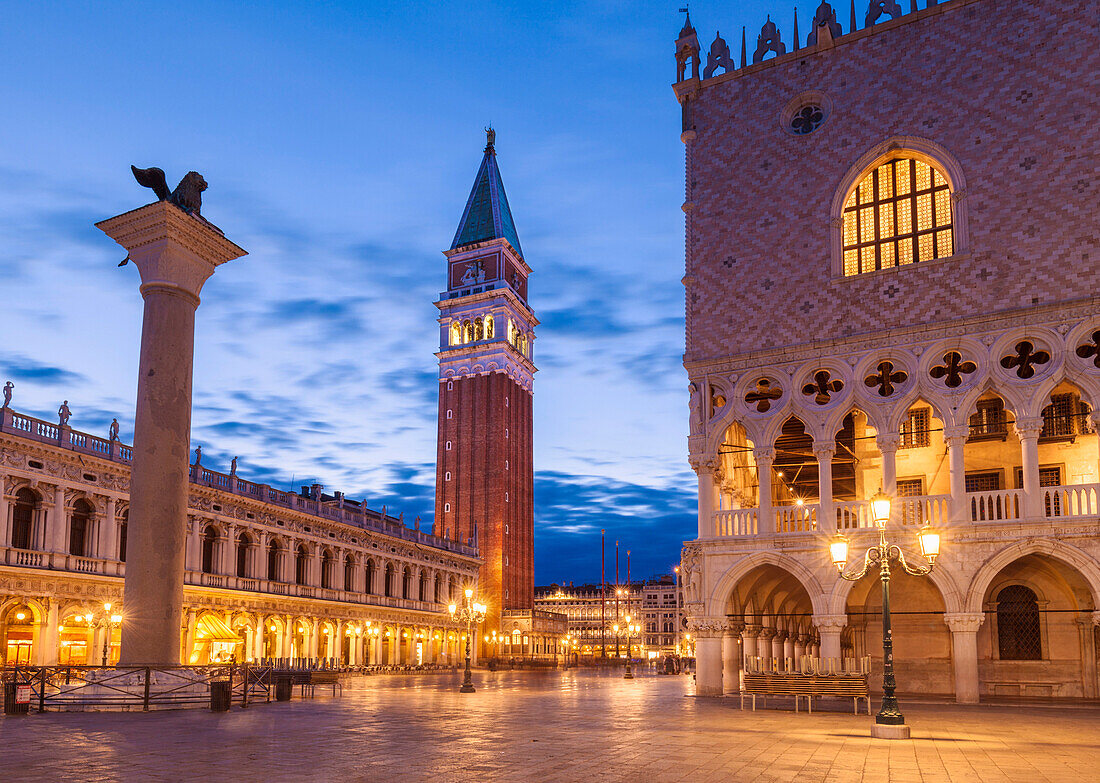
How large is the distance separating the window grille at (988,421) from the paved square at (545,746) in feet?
31.2

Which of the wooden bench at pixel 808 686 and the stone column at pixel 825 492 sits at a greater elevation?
the stone column at pixel 825 492

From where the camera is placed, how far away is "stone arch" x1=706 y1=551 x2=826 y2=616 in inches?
1084

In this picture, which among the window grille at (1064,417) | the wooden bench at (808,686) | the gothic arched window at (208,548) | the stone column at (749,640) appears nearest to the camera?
the wooden bench at (808,686)

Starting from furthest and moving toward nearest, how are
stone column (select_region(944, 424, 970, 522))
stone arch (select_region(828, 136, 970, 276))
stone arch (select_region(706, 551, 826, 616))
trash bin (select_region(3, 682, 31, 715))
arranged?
stone arch (select_region(828, 136, 970, 276)), stone arch (select_region(706, 551, 826, 616)), stone column (select_region(944, 424, 970, 522)), trash bin (select_region(3, 682, 31, 715))

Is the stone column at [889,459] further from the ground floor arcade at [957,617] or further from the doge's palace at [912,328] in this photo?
the ground floor arcade at [957,617]

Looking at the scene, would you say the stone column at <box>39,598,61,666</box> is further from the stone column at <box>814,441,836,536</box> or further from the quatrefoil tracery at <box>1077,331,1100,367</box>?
the quatrefoil tracery at <box>1077,331,1100,367</box>

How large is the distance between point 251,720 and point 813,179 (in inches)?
891

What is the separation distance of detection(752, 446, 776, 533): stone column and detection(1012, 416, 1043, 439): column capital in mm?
6828

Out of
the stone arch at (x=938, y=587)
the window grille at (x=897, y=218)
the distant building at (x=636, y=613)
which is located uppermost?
the window grille at (x=897, y=218)

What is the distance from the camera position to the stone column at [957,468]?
25969 millimetres

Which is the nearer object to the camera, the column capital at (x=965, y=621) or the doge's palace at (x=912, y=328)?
the column capital at (x=965, y=621)

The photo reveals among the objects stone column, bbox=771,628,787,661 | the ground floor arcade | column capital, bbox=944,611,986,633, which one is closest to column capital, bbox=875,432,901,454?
the ground floor arcade

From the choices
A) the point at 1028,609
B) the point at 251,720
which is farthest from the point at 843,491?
the point at 251,720

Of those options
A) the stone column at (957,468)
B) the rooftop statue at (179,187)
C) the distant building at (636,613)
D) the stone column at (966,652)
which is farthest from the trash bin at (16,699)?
the distant building at (636,613)
